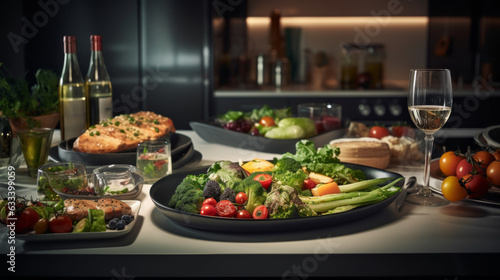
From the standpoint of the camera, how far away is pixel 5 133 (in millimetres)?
1552

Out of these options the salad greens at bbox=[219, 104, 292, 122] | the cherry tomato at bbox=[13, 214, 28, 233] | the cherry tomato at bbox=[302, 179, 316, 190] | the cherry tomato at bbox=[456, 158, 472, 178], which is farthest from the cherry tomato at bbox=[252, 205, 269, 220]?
the salad greens at bbox=[219, 104, 292, 122]

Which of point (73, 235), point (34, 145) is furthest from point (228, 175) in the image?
point (34, 145)

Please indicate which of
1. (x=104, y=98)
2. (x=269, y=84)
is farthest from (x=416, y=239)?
(x=269, y=84)

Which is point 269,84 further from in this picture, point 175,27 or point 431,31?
point 431,31

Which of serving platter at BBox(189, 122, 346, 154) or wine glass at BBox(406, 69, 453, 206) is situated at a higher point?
wine glass at BBox(406, 69, 453, 206)

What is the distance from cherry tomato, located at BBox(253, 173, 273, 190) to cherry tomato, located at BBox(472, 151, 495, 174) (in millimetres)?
549

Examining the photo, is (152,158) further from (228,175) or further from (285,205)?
(285,205)

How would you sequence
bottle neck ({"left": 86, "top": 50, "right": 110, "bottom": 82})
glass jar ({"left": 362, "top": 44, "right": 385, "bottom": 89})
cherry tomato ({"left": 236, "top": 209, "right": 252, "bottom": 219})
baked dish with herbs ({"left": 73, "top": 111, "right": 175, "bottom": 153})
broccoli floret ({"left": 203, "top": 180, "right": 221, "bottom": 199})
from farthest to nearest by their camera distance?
glass jar ({"left": 362, "top": 44, "right": 385, "bottom": 89}) → bottle neck ({"left": 86, "top": 50, "right": 110, "bottom": 82}) → baked dish with herbs ({"left": 73, "top": 111, "right": 175, "bottom": 153}) → broccoli floret ({"left": 203, "top": 180, "right": 221, "bottom": 199}) → cherry tomato ({"left": 236, "top": 209, "right": 252, "bottom": 219})

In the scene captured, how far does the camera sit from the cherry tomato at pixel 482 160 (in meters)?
1.42

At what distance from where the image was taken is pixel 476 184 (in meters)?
1.33

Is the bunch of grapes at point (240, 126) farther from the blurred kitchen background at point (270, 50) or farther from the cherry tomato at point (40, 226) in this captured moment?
the blurred kitchen background at point (270, 50)

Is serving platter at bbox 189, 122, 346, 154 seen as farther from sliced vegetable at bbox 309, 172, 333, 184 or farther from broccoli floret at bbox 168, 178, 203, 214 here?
broccoli floret at bbox 168, 178, 203, 214

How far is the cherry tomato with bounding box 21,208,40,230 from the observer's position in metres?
1.10

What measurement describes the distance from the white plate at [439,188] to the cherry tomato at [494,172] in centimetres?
2
